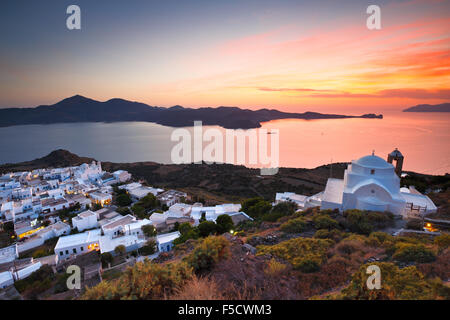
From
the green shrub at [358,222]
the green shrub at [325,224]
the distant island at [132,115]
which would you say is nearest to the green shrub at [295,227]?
the green shrub at [325,224]

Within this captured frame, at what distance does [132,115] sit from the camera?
622 feet

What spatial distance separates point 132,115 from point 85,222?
190 m

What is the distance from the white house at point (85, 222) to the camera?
18625 mm

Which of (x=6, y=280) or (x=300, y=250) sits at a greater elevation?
(x=300, y=250)

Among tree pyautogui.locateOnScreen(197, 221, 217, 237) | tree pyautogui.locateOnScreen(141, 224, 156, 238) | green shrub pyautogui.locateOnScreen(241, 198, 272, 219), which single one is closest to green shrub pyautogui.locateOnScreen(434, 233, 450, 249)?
tree pyautogui.locateOnScreen(197, 221, 217, 237)

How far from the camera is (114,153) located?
72375 mm

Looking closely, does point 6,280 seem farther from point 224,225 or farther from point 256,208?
point 256,208

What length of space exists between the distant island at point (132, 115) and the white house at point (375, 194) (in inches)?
3929

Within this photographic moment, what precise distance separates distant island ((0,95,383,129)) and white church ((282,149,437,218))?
9982 cm

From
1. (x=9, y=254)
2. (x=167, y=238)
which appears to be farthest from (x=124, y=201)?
(x=167, y=238)

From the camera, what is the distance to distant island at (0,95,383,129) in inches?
5094

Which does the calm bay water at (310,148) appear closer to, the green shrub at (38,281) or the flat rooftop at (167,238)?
the flat rooftop at (167,238)

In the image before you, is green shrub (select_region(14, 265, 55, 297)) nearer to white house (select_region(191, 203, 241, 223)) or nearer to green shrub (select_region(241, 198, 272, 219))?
white house (select_region(191, 203, 241, 223))
